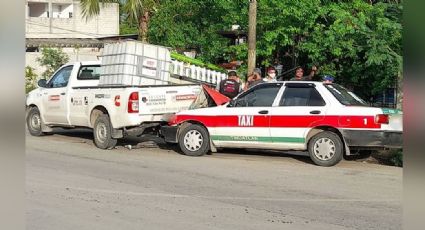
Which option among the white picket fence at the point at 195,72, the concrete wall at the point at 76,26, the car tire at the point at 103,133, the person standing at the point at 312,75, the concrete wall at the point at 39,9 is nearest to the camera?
the car tire at the point at 103,133

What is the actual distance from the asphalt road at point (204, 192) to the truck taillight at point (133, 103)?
3.13 ft

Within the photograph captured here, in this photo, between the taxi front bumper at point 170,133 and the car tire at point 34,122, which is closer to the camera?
the taxi front bumper at point 170,133

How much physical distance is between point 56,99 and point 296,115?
645cm

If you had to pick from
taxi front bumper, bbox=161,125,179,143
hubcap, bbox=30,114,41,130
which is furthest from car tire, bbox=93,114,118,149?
hubcap, bbox=30,114,41,130

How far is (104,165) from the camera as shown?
35.3ft

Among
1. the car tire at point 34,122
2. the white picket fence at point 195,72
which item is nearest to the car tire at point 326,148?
the white picket fence at point 195,72

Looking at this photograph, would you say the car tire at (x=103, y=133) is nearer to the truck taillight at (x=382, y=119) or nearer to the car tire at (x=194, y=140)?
the car tire at (x=194, y=140)

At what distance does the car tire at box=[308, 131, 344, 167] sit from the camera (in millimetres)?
10555

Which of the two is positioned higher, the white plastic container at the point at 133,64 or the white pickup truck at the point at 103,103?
the white plastic container at the point at 133,64

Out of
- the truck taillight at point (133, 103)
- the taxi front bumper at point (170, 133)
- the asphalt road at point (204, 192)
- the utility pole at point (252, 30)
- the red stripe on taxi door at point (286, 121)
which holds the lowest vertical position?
the asphalt road at point (204, 192)

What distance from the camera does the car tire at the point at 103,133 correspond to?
12.7 m

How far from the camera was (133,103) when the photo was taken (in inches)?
482

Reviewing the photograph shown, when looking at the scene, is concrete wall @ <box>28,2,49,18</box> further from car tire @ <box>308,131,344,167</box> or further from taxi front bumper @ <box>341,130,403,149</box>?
taxi front bumper @ <box>341,130,403,149</box>

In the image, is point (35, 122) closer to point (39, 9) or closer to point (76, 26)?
point (76, 26)
